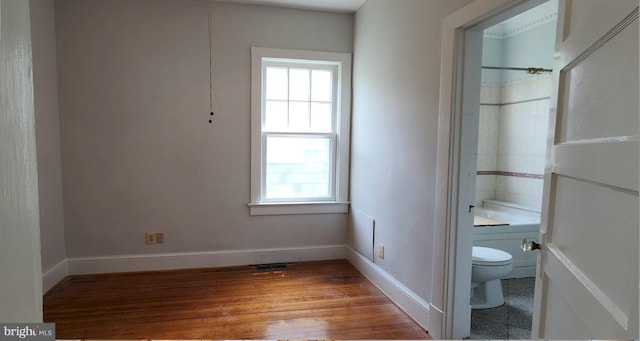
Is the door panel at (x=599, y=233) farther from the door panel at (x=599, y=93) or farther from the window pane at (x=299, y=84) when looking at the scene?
the window pane at (x=299, y=84)

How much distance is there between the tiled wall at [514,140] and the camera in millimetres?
3715

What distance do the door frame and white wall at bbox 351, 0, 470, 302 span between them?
0.09 metres

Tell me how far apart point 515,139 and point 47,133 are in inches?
178

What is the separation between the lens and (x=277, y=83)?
3.49 meters

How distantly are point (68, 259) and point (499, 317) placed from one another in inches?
140

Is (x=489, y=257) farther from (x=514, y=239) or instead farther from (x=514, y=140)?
(x=514, y=140)

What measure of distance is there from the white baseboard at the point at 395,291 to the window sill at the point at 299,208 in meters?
0.47

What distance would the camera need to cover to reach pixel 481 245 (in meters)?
3.20

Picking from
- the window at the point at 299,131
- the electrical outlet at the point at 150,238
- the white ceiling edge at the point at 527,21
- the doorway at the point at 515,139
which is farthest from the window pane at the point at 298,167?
the white ceiling edge at the point at 527,21

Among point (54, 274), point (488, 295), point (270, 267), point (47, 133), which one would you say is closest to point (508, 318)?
point (488, 295)

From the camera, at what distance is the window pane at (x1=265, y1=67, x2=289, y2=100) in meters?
3.48

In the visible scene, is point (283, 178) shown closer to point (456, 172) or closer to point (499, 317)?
point (456, 172)

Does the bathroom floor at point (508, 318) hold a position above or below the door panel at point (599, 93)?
below

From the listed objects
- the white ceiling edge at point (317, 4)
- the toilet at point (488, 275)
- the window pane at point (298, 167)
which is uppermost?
the white ceiling edge at point (317, 4)
